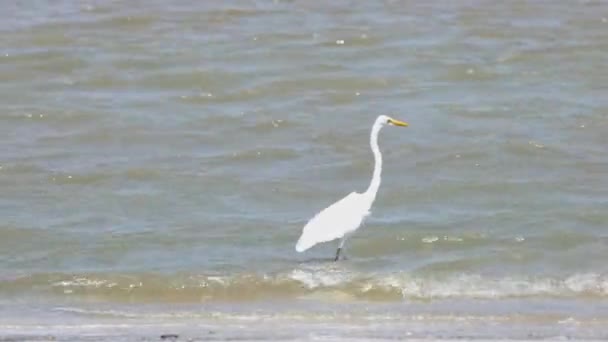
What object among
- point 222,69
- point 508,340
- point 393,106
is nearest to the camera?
point 508,340

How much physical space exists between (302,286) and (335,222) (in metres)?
0.93

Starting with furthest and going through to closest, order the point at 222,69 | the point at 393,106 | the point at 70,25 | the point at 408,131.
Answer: the point at 70,25 < the point at 222,69 < the point at 393,106 < the point at 408,131

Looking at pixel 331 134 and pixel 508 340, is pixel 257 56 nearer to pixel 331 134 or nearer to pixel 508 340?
pixel 331 134

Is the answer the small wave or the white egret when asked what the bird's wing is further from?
the small wave

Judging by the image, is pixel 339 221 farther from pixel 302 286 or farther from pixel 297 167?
pixel 297 167

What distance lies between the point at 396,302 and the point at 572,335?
1420 millimetres

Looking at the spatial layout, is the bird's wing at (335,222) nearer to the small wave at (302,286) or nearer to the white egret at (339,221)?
the white egret at (339,221)

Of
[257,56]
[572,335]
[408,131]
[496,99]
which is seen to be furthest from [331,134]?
[572,335]

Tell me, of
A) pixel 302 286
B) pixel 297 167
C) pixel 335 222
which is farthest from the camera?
pixel 297 167

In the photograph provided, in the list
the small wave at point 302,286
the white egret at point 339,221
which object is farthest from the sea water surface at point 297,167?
the white egret at point 339,221

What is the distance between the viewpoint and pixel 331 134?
12.7 meters

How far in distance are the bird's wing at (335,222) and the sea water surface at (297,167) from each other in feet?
0.55

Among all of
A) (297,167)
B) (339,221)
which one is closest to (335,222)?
(339,221)

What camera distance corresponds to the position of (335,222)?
31.6ft
